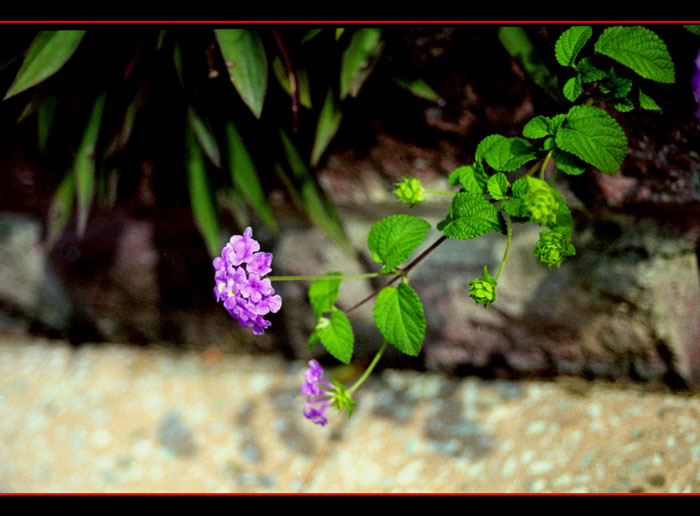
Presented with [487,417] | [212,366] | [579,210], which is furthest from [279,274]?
[579,210]

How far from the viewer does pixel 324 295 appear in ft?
3.76

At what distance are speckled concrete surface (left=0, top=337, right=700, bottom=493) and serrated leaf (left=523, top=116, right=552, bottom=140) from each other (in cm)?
84

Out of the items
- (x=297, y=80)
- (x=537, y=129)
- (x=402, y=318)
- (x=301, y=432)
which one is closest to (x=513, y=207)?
(x=537, y=129)

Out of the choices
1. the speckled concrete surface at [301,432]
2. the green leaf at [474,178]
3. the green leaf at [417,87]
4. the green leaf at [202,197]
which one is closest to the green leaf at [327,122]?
the green leaf at [417,87]

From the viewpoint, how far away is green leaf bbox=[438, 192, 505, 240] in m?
0.99

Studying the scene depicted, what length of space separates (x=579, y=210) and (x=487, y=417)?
1.95 feet

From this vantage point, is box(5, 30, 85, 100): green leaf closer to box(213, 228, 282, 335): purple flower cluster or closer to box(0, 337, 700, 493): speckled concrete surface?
box(213, 228, 282, 335): purple flower cluster

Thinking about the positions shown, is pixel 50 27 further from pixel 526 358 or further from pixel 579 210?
pixel 526 358

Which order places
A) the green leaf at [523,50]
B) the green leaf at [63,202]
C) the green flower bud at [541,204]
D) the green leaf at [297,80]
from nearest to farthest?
the green flower bud at [541,204] → the green leaf at [523,50] → the green leaf at [297,80] → the green leaf at [63,202]

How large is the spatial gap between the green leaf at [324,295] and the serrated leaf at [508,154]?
0.34 metres

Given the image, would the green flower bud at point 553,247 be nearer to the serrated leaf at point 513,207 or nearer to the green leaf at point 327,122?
the serrated leaf at point 513,207

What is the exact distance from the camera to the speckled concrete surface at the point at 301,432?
4.84ft

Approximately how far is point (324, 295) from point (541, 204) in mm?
435

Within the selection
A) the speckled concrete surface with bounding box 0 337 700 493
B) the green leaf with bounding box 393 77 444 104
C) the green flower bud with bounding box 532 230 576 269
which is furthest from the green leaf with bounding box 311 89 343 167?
the speckled concrete surface with bounding box 0 337 700 493
